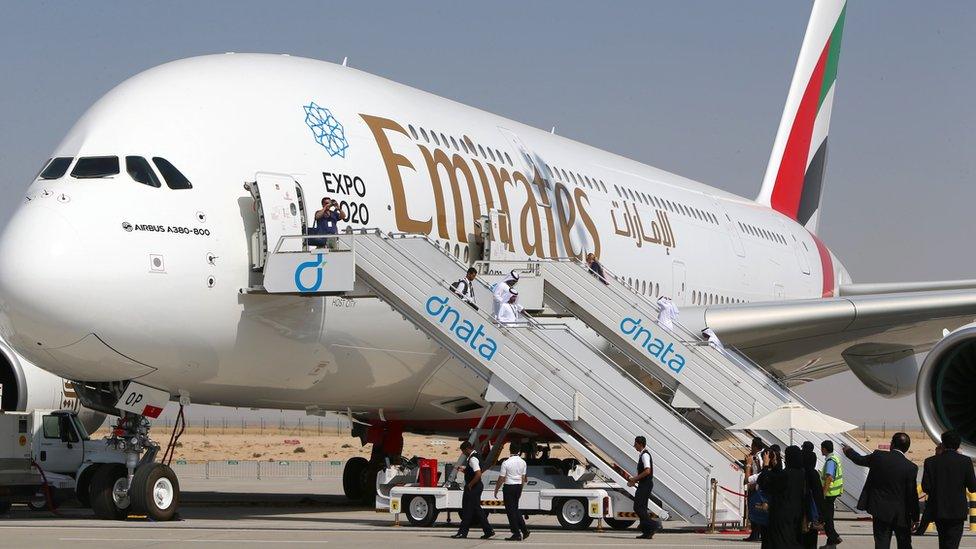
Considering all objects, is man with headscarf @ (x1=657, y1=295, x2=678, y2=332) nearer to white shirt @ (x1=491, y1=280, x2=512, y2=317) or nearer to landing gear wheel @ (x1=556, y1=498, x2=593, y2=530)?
white shirt @ (x1=491, y1=280, x2=512, y2=317)

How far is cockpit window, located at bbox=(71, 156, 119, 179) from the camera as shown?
1269 centimetres

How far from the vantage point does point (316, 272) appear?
1288 centimetres

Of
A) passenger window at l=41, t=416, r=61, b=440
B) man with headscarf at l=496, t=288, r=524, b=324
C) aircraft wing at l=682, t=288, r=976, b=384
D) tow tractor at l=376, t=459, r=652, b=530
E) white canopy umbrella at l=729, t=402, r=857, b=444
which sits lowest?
tow tractor at l=376, t=459, r=652, b=530

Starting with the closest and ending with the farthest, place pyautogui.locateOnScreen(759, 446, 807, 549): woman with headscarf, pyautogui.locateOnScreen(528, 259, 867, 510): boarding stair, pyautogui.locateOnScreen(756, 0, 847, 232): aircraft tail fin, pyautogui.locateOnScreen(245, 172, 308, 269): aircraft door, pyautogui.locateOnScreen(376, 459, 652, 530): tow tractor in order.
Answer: pyautogui.locateOnScreen(759, 446, 807, 549): woman with headscarf < pyautogui.locateOnScreen(245, 172, 308, 269): aircraft door < pyautogui.locateOnScreen(376, 459, 652, 530): tow tractor < pyautogui.locateOnScreen(528, 259, 867, 510): boarding stair < pyautogui.locateOnScreen(756, 0, 847, 232): aircraft tail fin

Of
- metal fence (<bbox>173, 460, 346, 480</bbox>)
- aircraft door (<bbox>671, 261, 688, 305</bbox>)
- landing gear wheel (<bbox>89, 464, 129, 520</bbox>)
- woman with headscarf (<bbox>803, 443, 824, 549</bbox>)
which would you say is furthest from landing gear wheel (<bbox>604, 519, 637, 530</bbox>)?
metal fence (<bbox>173, 460, 346, 480</bbox>)

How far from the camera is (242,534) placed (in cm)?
1261

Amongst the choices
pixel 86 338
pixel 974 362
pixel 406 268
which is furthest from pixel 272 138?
pixel 974 362

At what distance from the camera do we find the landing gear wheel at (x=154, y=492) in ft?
43.5

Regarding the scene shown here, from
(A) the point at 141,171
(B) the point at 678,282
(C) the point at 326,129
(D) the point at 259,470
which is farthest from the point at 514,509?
(D) the point at 259,470

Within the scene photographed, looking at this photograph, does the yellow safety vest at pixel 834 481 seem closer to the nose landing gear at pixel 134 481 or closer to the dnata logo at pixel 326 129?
the dnata logo at pixel 326 129

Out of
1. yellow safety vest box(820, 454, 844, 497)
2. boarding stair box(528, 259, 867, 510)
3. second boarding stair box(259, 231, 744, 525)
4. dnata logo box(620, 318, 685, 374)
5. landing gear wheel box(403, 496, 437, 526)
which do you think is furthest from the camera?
dnata logo box(620, 318, 685, 374)

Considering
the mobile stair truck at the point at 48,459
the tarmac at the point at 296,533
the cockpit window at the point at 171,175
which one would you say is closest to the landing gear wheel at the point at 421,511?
the tarmac at the point at 296,533

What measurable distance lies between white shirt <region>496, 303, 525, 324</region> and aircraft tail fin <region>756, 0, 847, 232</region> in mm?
15946

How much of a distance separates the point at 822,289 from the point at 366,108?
15076mm
